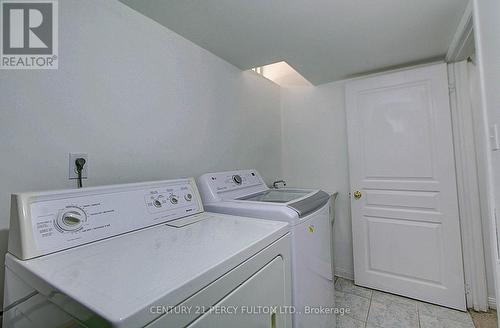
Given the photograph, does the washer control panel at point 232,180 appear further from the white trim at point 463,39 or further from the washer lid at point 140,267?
the white trim at point 463,39

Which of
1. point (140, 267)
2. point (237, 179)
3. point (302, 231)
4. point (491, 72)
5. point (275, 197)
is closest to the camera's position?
point (140, 267)

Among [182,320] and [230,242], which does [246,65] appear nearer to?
[230,242]

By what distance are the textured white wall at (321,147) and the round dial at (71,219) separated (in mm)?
2189

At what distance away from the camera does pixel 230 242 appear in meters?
0.81

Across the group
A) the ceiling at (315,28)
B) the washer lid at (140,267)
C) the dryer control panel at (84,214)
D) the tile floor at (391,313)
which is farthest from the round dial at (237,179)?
the tile floor at (391,313)

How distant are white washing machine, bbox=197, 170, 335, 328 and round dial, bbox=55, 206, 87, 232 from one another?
2.23ft

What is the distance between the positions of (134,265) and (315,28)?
5.42 ft

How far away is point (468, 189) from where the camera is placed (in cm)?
186

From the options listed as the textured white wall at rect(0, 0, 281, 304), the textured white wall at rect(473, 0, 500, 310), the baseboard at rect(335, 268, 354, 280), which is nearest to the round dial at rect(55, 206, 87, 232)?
the textured white wall at rect(0, 0, 281, 304)

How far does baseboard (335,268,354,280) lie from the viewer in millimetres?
2367

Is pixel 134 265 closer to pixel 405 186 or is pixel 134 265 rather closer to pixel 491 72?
pixel 491 72

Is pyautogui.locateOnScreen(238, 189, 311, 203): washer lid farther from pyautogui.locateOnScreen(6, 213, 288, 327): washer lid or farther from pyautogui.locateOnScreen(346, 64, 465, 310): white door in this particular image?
pyautogui.locateOnScreen(346, 64, 465, 310): white door

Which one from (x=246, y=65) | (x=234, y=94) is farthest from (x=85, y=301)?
(x=246, y=65)

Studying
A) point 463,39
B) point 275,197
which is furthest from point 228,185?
point 463,39
